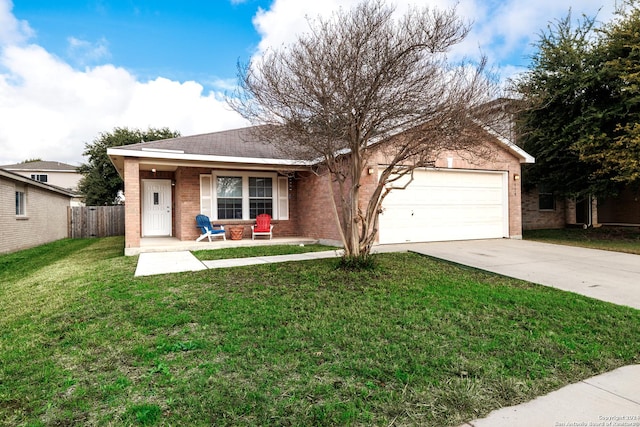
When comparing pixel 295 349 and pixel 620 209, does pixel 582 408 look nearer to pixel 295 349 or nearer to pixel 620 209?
pixel 295 349

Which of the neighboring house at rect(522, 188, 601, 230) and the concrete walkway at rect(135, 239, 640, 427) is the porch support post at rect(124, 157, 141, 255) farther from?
the neighboring house at rect(522, 188, 601, 230)

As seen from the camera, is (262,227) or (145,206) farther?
(145,206)

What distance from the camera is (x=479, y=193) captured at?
11570mm

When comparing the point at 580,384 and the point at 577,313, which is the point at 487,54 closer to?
the point at 577,313

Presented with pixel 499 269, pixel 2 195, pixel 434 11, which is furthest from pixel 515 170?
pixel 2 195

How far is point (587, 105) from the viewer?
450 inches

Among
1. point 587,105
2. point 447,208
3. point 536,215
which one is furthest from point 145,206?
point 536,215

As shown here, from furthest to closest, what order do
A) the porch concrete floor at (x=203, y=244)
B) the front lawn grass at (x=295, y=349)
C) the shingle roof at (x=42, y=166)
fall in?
the shingle roof at (x=42, y=166), the porch concrete floor at (x=203, y=244), the front lawn grass at (x=295, y=349)

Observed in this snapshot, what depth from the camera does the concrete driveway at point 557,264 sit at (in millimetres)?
5512

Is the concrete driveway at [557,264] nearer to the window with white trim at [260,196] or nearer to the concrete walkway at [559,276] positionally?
the concrete walkway at [559,276]

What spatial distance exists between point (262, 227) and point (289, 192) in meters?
1.85

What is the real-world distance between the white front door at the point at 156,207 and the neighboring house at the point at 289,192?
0.03 metres

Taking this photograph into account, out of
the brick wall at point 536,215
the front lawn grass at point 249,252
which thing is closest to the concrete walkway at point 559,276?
the front lawn grass at point 249,252

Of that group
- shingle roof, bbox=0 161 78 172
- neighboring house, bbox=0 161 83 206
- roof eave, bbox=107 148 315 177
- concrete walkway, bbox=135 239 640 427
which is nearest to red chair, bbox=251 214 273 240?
roof eave, bbox=107 148 315 177
